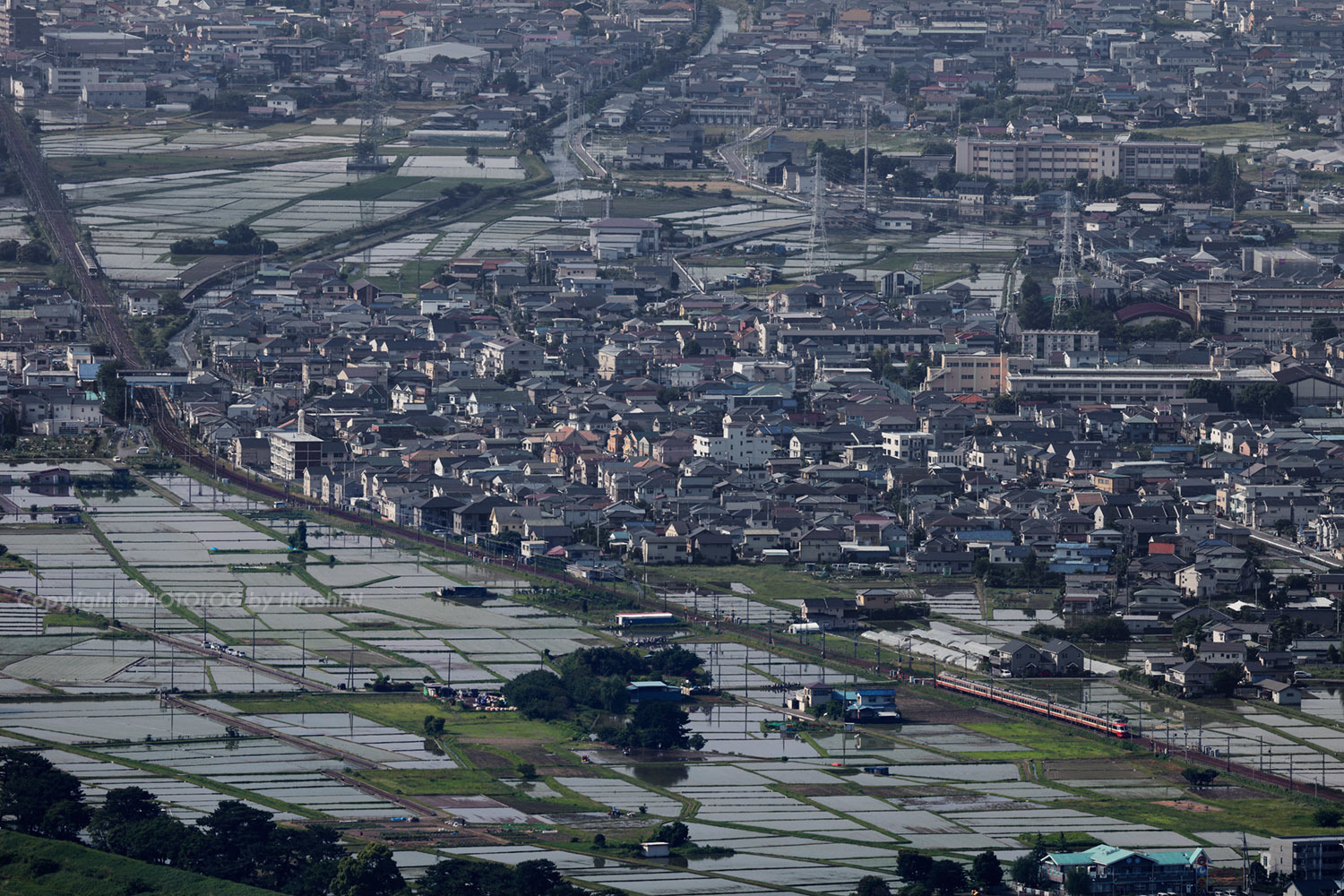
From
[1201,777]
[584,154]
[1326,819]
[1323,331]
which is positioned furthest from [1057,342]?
[1326,819]

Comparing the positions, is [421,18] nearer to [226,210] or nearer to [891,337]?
[226,210]

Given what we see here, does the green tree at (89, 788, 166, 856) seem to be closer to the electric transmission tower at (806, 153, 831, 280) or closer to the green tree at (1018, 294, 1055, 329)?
the green tree at (1018, 294, 1055, 329)

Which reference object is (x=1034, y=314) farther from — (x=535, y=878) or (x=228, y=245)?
(x=535, y=878)

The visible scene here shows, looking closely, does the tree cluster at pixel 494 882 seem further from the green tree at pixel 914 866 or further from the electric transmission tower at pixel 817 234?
the electric transmission tower at pixel 817 234

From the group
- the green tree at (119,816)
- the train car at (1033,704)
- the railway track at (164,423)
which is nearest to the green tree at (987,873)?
the train car at (1033,704)

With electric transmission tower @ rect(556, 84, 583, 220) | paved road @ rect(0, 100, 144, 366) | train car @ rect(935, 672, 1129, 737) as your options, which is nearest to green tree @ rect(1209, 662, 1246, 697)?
train car @ rect(935, 672, 1129, 737)

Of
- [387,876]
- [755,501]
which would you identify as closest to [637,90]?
[755,501]
